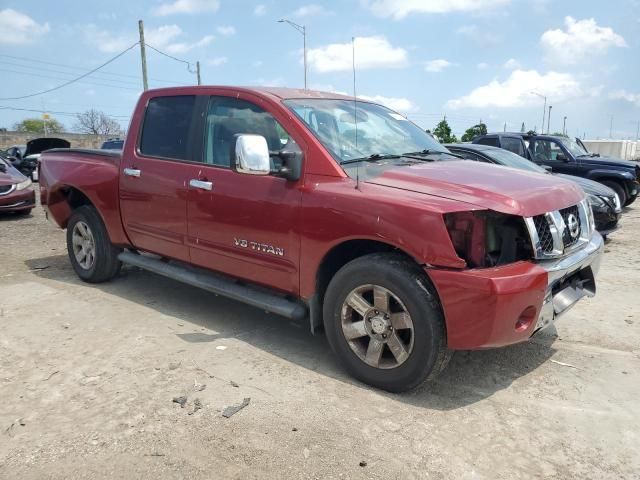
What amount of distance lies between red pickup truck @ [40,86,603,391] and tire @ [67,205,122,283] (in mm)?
493

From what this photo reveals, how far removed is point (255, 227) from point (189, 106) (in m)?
1.37

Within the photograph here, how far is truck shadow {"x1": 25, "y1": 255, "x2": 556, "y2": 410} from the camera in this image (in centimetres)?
340

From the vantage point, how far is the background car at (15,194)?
10.4 m

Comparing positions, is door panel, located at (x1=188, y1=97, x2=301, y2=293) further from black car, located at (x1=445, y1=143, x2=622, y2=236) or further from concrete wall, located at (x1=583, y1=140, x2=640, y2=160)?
concrete wall, located at (x1=583, y1=140, x2=640, y2=160)

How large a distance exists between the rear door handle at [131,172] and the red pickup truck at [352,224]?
0.06ft

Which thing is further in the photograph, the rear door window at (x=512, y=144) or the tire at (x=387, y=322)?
the rear door window at (x=512, y=144)

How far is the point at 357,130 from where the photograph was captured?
3994 millimetres

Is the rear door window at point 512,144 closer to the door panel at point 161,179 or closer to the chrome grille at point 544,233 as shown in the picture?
the door panel at point 161,179

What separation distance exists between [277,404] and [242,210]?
139cm

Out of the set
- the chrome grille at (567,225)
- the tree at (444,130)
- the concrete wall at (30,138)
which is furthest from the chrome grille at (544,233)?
the concrete wall at (30,138)

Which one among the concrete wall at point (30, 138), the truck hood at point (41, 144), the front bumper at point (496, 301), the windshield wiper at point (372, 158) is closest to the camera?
the front bumper at point (496, 301)

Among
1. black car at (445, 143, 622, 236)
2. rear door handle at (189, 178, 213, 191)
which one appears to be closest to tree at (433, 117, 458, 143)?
black car at (445, 143, 622, 236)

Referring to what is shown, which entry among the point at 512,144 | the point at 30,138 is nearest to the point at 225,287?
the point at 512,144

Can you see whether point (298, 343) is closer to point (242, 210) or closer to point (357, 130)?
point (242, 210)
